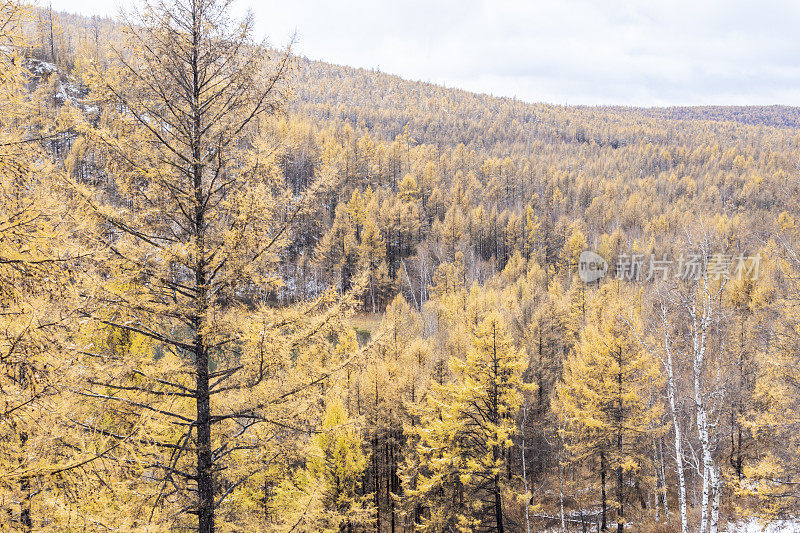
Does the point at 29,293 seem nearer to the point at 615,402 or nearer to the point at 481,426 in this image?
the point at 481,426

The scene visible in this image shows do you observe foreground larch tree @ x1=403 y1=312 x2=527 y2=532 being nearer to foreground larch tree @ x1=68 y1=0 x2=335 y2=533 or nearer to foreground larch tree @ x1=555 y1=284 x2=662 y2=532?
foreground larch tree @ x1=555 y1=284 x2=662 y2=532

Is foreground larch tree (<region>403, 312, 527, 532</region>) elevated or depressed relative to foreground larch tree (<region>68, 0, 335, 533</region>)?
depressed

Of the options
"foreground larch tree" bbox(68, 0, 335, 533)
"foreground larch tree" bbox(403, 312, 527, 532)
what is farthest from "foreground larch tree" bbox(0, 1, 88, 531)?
"foreground larch tree" bbox(403, 312, 527, 532)

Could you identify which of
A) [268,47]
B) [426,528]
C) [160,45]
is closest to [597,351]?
[426,528]

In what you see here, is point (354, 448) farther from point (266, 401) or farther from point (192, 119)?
point (192, 119)

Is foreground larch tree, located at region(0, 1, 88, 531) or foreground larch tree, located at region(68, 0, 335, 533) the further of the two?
foreground larch tree, located at region(68, 0, 335, 533)

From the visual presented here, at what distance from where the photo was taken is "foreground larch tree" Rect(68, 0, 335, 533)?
536 cm

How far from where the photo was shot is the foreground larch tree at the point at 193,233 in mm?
5355

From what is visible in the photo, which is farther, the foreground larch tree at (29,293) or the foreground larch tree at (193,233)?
the foreground larch tree at (193,233)

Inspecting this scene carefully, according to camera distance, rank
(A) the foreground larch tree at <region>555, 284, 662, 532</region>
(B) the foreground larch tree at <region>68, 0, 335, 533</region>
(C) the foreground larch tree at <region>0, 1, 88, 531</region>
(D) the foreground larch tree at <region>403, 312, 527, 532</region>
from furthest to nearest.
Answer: (A) the foreground larch tree at <region>555, 284, 662, 532</region> < (D) the foreground larch tree at <region>403, 312, 527, 532</region> < (B) the foreground larch tree at <region>68, 0, 335, 533</region> < (C) the foreground larch tree at <region>0, 1, 88, 531</region>

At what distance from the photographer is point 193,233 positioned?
5941 mm

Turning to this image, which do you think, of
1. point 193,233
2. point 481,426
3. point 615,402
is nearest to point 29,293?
point 193,233

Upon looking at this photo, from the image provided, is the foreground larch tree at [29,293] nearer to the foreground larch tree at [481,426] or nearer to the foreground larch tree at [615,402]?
the foreground larch tree at [481,426]

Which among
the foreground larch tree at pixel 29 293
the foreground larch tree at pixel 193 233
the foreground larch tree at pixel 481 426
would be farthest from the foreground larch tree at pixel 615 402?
the foreground larch tree at pixel 29 293
